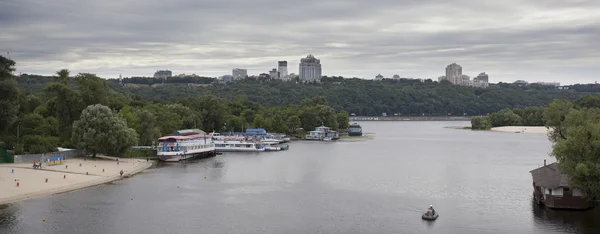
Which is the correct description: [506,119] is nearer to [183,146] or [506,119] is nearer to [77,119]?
[183,146]

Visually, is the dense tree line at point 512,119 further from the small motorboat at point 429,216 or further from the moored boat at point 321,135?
the small motorboat at point 429,216

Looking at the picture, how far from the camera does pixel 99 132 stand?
65312mm

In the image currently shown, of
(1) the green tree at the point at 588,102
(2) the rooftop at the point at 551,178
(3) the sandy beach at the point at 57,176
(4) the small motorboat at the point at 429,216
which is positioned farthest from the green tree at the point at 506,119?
(4) the small motorboat at the point at 429,216

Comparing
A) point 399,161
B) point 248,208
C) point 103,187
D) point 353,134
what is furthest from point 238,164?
point 353,134

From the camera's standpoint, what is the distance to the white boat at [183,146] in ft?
245

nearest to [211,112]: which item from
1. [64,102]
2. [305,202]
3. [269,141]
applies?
[269,141]

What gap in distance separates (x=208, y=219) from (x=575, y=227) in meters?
21.9

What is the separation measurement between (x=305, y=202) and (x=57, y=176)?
2206 centimetres

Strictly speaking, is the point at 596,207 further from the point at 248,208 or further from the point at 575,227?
the point at 248,208

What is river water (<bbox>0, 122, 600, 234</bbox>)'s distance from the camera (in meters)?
37.1

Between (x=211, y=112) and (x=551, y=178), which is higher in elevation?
(x=211, y=112)

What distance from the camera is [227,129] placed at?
114938 mm

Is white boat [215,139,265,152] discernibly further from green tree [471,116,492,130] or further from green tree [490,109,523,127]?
green tree [490,109,523,127]

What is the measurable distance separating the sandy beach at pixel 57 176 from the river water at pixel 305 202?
59.5 inches
